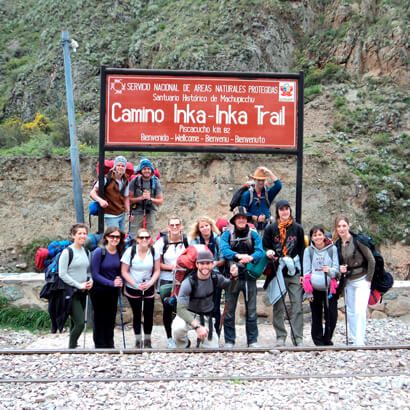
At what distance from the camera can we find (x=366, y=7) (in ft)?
95.3

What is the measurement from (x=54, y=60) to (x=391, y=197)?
71.0ft

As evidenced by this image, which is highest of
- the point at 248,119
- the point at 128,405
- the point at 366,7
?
the point at 366,7

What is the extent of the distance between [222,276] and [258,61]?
72.9 ft

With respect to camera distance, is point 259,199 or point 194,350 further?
point 259,199

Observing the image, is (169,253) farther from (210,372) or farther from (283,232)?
(210,372)

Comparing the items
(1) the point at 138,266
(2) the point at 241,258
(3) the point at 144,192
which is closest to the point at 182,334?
(1) the point at 138,266

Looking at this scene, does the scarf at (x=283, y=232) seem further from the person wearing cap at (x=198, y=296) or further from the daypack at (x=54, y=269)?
the daypack at (x=54, y=269)

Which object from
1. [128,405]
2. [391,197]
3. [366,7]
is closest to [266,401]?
[128,405]

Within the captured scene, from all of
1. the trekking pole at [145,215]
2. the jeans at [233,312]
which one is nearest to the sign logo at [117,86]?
the trekking pole at [145,215]

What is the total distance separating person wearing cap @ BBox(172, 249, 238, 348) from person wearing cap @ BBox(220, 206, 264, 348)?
0.37 m

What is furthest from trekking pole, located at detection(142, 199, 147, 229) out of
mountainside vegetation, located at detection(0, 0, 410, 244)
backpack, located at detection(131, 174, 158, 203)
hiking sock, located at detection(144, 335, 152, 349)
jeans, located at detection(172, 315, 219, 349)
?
mountainside vegetation, located at detection(0, 0, 410, 244)

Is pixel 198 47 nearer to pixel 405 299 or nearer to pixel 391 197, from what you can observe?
pixel 391 197

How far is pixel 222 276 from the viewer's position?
6.77m

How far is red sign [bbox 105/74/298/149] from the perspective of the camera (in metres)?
8.73
